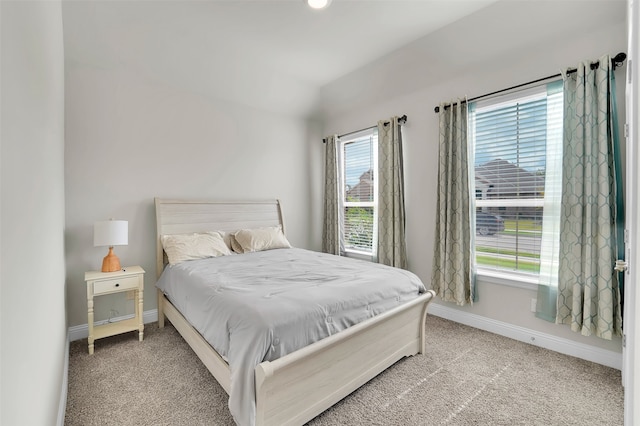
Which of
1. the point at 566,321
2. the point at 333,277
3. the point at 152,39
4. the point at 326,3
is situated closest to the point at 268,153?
the point at 152,39

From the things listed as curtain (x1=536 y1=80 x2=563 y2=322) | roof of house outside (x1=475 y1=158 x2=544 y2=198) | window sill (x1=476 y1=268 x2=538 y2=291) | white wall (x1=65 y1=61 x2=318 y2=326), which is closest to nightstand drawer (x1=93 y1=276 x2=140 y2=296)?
white wall (x1=65 y1=61 x2=318 y2=326)

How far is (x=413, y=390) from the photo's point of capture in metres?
1.94

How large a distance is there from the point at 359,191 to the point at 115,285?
3.12 m

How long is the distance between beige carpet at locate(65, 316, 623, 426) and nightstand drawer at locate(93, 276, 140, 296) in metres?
0.52

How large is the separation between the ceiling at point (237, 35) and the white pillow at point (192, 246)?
69.7 inches

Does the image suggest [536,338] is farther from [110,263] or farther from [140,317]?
[110,263]

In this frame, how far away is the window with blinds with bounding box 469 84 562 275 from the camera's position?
2.55 meters

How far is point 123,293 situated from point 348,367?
2531 millimetres

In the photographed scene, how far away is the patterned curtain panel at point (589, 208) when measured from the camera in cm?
212

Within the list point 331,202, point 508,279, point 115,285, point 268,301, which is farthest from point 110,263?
point 508,279

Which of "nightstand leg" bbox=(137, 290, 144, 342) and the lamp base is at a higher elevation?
the lamp base

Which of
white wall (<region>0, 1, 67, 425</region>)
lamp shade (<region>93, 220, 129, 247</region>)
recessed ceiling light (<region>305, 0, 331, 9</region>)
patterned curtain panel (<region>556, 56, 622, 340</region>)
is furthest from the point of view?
lamp shade (<region>93, 220, 129, 247</region>)

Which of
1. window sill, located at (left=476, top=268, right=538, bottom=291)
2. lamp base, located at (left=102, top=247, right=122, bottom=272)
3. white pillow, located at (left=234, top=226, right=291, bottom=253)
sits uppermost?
white pillow, located at (left=234, top=226, right=291, bottom=253)

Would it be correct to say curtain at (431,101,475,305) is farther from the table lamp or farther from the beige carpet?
the table lamp
